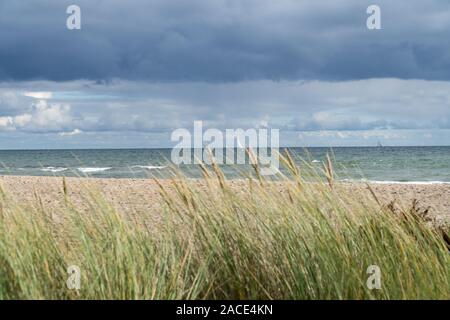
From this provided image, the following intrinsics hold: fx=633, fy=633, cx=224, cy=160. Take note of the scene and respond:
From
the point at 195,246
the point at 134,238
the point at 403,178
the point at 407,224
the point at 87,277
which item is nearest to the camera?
the point at 87,277

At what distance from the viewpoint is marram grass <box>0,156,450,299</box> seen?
13.5 feet

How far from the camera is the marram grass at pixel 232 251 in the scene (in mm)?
4121

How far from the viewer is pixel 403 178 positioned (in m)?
34.1

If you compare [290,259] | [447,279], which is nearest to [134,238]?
[290,259]

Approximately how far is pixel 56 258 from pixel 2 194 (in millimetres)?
888

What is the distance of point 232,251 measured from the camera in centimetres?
453

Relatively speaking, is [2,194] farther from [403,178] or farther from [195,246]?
[403,178]
